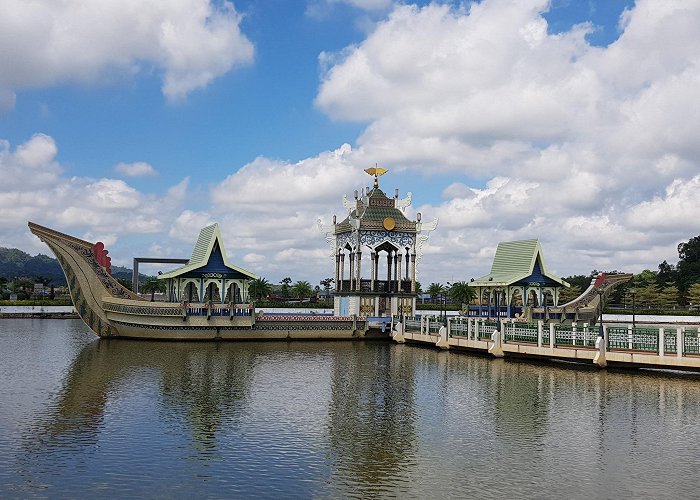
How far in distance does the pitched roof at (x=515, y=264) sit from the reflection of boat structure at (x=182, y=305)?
1330cm

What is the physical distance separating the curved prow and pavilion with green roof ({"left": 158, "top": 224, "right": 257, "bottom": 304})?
4.71 meters

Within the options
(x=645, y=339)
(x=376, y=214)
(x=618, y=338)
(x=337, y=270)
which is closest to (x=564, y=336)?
(x=618, y=338)

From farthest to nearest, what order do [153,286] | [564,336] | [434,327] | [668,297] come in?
[153,286] < [668,297] < [434,327] < [564,336]

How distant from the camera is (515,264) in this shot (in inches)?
1973

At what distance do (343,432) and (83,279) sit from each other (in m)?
36.5

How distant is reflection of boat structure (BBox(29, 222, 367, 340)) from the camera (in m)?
48.2

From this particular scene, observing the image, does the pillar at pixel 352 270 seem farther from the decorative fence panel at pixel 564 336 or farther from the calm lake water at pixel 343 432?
the decorative fence panel at pixel 564 336

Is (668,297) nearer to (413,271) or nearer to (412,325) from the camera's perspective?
(413,271)

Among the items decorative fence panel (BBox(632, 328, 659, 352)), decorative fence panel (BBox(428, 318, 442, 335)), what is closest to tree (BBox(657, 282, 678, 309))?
decorative fence panel (BBox(428, 318, 442, 335))

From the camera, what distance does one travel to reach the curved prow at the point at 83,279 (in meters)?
49.4

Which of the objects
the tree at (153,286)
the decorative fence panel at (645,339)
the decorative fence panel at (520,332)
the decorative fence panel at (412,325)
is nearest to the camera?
the decorative fence panel at (645,339)

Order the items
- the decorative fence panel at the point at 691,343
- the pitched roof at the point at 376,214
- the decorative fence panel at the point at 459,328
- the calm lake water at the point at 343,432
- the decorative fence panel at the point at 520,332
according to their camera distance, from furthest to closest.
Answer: the pitched roof at the point at 376,214, the decorative fence panel at the point at 459,328, the decorative fence panel at the point at 520,332, the decorative fence panel at the point at 691,343, the calm lake water at the point at 343,432

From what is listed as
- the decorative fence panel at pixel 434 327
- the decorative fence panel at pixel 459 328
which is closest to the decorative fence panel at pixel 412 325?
the decorative fence panel at pixel 434 327

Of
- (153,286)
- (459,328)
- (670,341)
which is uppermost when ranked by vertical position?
(153,286)
